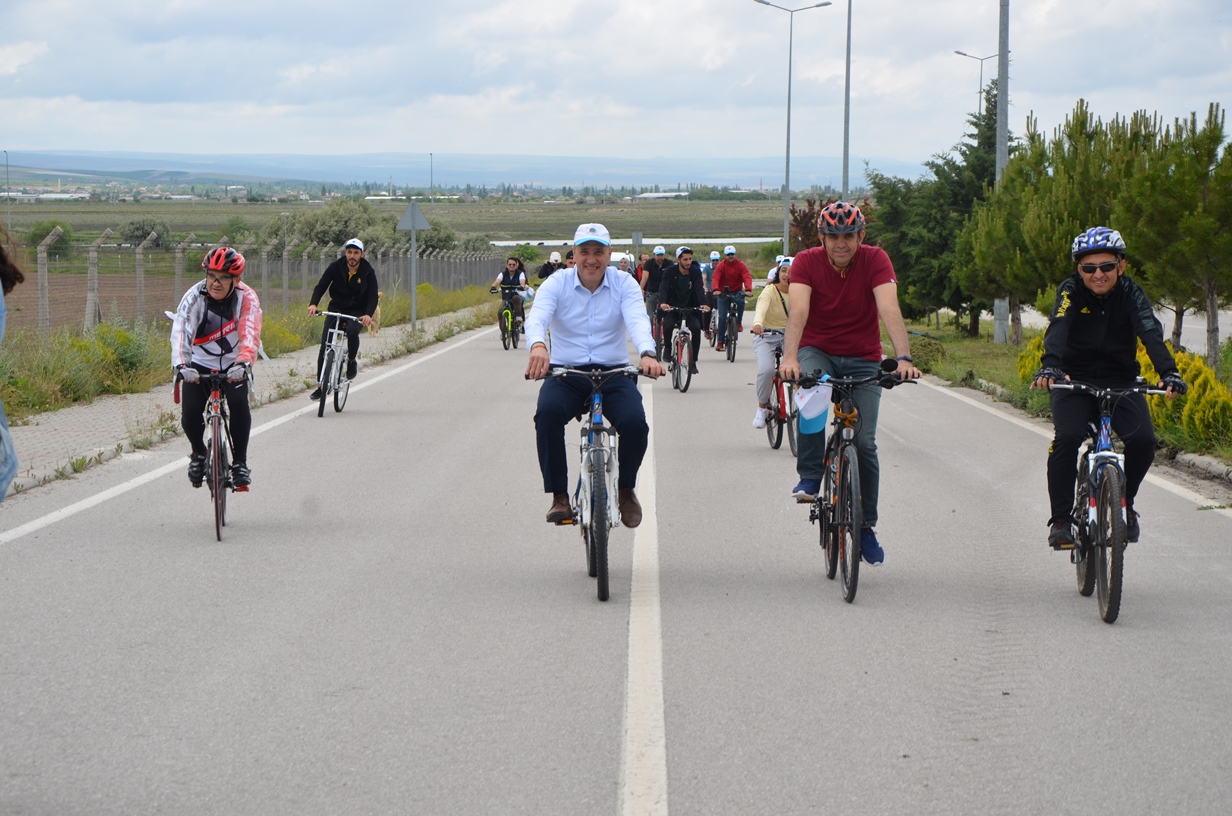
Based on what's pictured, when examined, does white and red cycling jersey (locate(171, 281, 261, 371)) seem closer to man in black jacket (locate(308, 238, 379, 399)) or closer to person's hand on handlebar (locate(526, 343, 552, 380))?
person's hand on handlebar (locate(526, 343, 552, 380))

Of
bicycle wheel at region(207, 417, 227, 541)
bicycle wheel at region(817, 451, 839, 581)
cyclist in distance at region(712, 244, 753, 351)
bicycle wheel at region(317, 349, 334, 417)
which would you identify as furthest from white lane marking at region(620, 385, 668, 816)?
cyclist in distance at region(712, 244, 753, 351)

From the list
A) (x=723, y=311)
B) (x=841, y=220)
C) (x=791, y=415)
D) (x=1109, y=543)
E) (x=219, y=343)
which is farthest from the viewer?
(x=723, y=311)

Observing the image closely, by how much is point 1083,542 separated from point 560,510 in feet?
8.48

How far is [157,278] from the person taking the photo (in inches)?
1909

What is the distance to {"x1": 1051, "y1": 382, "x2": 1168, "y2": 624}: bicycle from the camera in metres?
6.98

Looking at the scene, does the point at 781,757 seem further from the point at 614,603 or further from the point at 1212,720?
the point at 614,603

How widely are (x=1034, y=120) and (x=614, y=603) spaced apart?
22368 mm

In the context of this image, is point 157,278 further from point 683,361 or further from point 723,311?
point 683,361

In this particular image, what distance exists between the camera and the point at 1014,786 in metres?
4.82

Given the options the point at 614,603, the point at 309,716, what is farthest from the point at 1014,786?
the point at 614,603

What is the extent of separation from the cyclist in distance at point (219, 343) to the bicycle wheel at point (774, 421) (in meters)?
5.39

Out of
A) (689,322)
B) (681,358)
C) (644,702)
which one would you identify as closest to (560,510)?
(644,702)

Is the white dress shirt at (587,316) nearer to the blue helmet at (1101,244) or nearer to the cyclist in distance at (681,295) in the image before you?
the blue helmet at (1101,244)

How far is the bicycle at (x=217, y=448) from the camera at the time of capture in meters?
9.32
